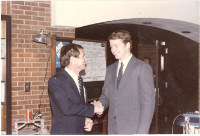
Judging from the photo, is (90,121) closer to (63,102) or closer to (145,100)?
(63,102)

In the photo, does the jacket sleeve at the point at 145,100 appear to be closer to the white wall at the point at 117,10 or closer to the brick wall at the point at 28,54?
the white wall at the point at 117,10

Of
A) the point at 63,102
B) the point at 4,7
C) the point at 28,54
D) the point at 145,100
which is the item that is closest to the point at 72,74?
the point at 63,102

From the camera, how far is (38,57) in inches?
151

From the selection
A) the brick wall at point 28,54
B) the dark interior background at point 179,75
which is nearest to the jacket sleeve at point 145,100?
the brick wall at point 28,54

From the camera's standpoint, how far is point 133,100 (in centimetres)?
227

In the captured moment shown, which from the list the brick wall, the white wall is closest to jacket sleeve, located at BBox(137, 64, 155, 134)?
the white wall

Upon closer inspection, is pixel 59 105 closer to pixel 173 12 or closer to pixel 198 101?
pixel 173 12

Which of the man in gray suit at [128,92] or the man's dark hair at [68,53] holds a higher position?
the man's dark hair at [68,53]

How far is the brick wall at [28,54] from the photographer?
11.9 ft

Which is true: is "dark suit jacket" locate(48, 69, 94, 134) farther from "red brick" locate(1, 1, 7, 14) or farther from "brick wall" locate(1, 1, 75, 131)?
"red brick" locate(1, 1, 7, 14)

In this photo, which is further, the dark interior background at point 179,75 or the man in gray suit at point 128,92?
the dark interior background at point 179,75

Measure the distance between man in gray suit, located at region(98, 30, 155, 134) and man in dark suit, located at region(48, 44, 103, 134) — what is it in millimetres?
291

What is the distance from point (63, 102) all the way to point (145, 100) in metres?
0.78

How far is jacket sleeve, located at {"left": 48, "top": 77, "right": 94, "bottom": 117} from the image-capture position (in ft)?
7.41
